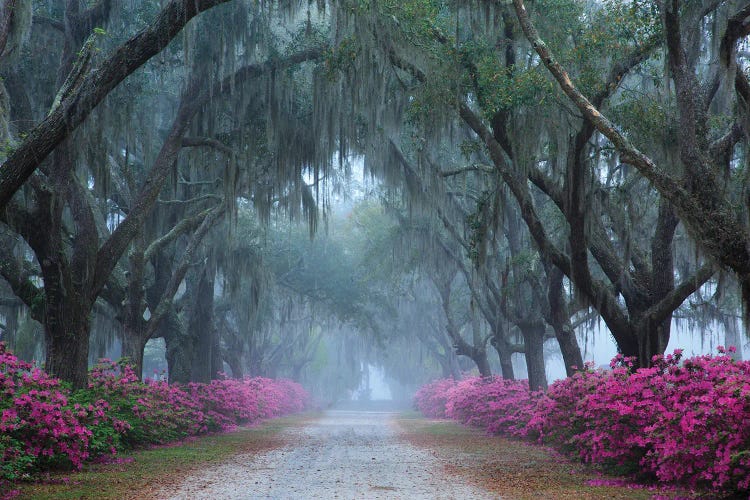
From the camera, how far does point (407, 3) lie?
11.2 meters

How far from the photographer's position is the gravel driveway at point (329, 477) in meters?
6.86

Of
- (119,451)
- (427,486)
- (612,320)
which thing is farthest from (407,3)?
(119,451)

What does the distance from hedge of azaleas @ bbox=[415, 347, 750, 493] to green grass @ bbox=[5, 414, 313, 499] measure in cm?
486

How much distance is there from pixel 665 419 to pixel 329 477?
12.1 feet

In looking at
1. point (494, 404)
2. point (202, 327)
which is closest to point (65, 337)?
point (202, 327)

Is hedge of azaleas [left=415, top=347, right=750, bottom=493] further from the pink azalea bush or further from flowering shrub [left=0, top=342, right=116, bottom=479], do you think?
flowering shrub [left=0, top=342, right=116, bottom=479]

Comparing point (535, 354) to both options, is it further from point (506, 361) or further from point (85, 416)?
point (85, 416)

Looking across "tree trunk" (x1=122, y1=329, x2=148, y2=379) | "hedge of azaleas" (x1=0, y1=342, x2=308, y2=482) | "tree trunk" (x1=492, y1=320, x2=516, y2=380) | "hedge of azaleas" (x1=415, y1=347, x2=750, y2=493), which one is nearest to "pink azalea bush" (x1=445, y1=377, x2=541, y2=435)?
"tree trunk" (x1=492, y1=320, x2=516, y2=380)

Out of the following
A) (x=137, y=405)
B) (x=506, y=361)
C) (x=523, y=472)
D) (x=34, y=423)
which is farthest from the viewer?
(x=506, y=361)

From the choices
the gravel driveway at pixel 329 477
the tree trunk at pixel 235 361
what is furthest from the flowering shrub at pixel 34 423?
the tree trunk at pixel 235 361

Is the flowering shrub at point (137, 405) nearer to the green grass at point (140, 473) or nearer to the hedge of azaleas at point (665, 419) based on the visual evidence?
the green grass at point (140, 473)

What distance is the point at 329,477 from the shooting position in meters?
8.17

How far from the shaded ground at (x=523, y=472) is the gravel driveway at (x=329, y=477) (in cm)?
33

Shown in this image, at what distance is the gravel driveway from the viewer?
6.86 metres
